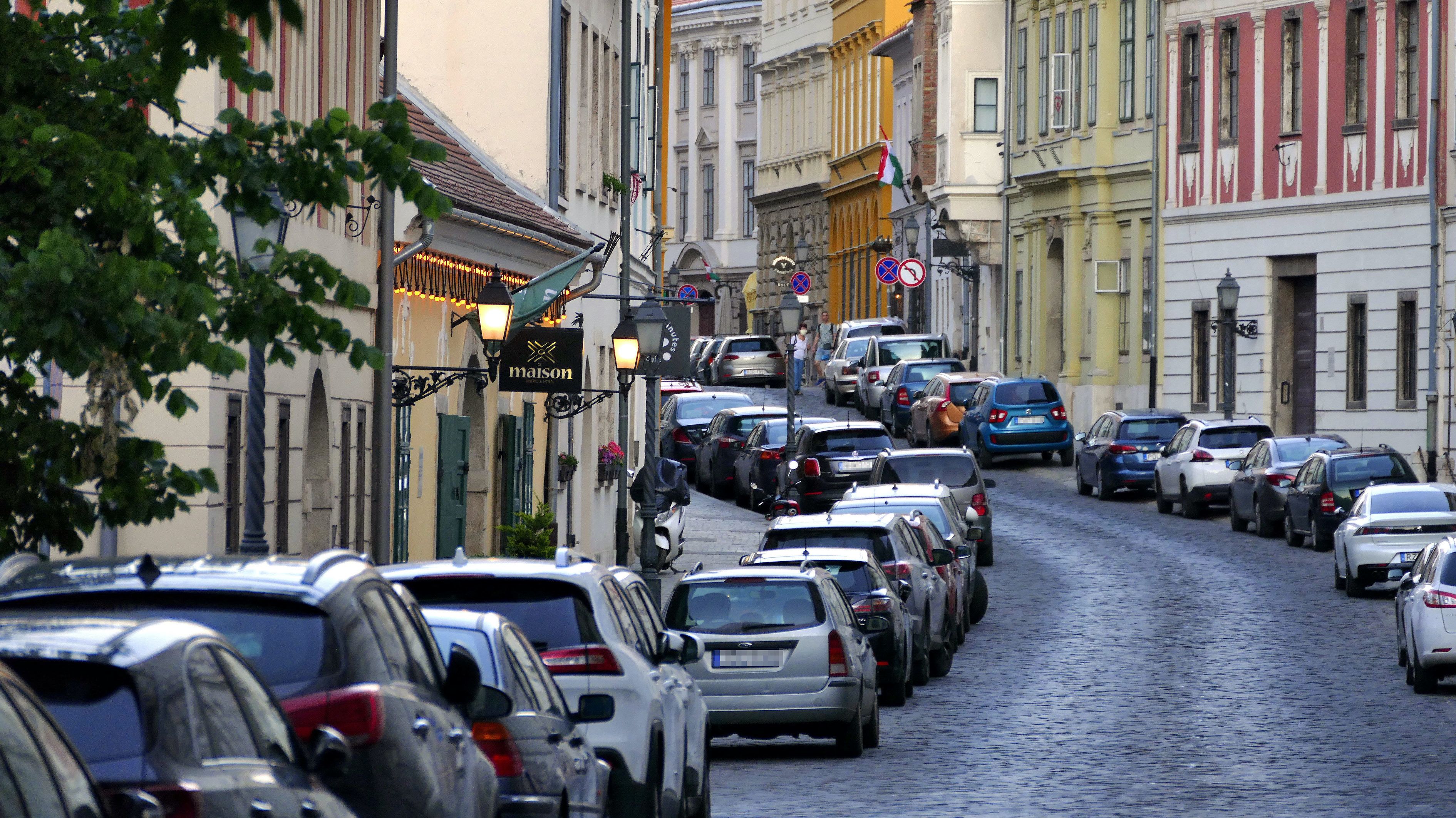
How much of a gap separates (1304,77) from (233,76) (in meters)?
45.2

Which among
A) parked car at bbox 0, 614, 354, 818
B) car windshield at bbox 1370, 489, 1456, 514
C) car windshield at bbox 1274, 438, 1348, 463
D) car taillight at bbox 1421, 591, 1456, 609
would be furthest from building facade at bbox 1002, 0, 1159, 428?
parked car at bbox 0, 614, 354, 818

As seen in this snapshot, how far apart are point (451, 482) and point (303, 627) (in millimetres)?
18243

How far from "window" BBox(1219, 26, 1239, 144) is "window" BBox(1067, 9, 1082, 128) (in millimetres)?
5995

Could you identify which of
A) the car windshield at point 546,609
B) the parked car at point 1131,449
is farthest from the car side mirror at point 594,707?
the parked car at point 1131,449

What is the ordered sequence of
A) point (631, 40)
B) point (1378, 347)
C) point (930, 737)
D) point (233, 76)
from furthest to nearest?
point (1378, 347) < point (631, 40) < point (930, 737) < point (233, 76)

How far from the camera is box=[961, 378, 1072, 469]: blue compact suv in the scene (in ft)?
159

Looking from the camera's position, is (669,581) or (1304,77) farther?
(1304,77)

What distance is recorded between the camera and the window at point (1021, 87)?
62.8 metres

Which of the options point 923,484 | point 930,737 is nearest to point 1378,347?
point 923,484

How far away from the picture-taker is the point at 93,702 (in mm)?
6520

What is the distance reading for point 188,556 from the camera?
880cm

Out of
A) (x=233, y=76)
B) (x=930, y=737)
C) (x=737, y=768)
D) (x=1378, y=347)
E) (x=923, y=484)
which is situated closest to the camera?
(x=233, y=76)

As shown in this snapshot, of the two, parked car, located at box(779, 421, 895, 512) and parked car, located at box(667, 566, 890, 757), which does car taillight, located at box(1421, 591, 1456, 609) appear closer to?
parked car, located at box(667, 566, 890, 757)

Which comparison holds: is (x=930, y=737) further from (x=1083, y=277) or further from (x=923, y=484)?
(x=1083, y=277)
